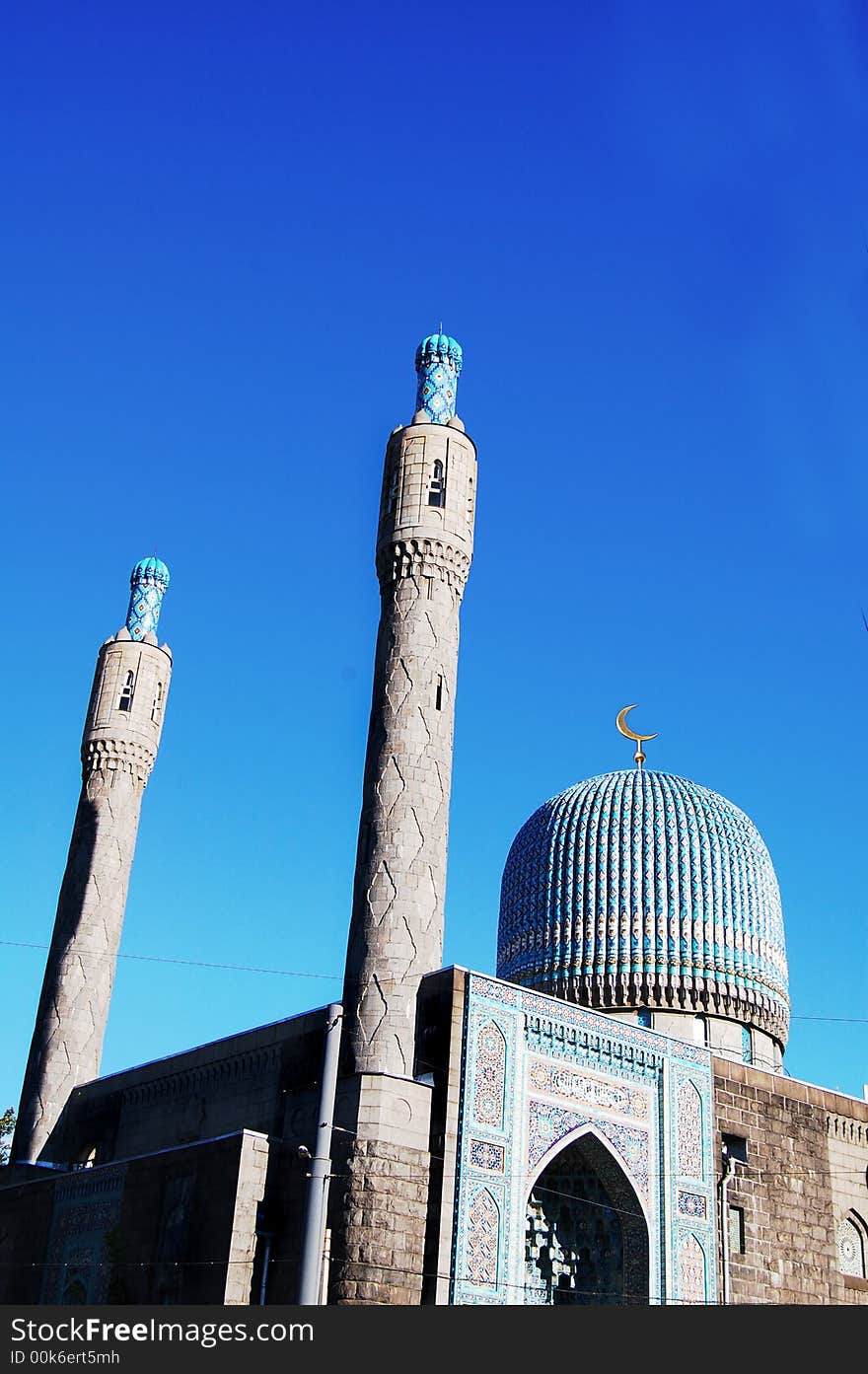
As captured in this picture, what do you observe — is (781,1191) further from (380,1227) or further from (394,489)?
(394,489)

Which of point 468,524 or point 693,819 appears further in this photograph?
point 693,819

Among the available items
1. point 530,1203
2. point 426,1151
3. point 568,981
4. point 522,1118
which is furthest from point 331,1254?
point 568,981

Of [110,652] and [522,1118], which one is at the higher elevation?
[110,652]

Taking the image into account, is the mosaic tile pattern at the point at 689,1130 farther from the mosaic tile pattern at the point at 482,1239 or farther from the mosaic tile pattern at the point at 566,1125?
the mosaic tile pattern at the point at 482,1239

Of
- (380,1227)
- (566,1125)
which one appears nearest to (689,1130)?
(566,1125)

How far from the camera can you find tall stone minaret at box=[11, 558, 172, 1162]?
22.0 meters

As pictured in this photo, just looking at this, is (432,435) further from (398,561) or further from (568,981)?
(568,981)

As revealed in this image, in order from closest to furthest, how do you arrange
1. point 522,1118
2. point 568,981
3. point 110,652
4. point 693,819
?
1. point 522,1118
2. point 568,981
3. point 693,819
4. point 110,652

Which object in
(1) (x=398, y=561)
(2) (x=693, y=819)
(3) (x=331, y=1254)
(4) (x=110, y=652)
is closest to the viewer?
(3) (x=331, y=1254)

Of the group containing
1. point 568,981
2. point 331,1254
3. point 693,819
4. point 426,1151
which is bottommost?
point 331,1254

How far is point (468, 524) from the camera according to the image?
19.5 meters

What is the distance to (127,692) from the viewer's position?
25.2 m

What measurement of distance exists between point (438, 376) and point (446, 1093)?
1012 centimetres

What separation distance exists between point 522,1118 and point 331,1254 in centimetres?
271
